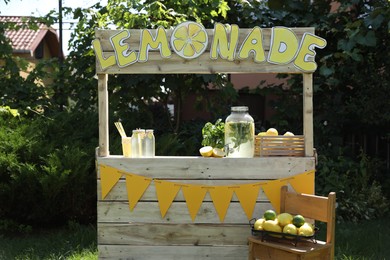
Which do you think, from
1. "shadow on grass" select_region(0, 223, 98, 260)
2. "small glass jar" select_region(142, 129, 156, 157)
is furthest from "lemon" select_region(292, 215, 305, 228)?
"shadow on grass" select_region(0, 223, 98, 260)

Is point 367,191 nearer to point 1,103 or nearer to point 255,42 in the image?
point 255,42

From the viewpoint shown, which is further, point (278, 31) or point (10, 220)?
point (10, 220)

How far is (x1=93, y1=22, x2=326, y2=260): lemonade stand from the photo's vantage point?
11.4 feet

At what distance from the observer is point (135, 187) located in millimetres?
3533

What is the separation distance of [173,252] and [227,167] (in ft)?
2.40

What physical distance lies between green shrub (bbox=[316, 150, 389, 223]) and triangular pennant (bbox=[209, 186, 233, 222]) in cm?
310


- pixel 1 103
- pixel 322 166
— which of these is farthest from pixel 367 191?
pixel 1 103

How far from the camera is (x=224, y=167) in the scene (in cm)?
349

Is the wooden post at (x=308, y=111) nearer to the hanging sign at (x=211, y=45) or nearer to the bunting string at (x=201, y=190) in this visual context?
the hanging sign at (x=211, y=45)

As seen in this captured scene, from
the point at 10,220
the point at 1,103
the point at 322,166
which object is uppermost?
the point at 1,103

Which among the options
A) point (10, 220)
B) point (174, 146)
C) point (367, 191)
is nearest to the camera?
point (10, 220)

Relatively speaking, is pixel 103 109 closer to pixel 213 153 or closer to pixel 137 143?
pixel 137 143

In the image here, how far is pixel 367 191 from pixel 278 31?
3.90 m

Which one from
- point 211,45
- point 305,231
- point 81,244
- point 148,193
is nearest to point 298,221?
point 305,231
